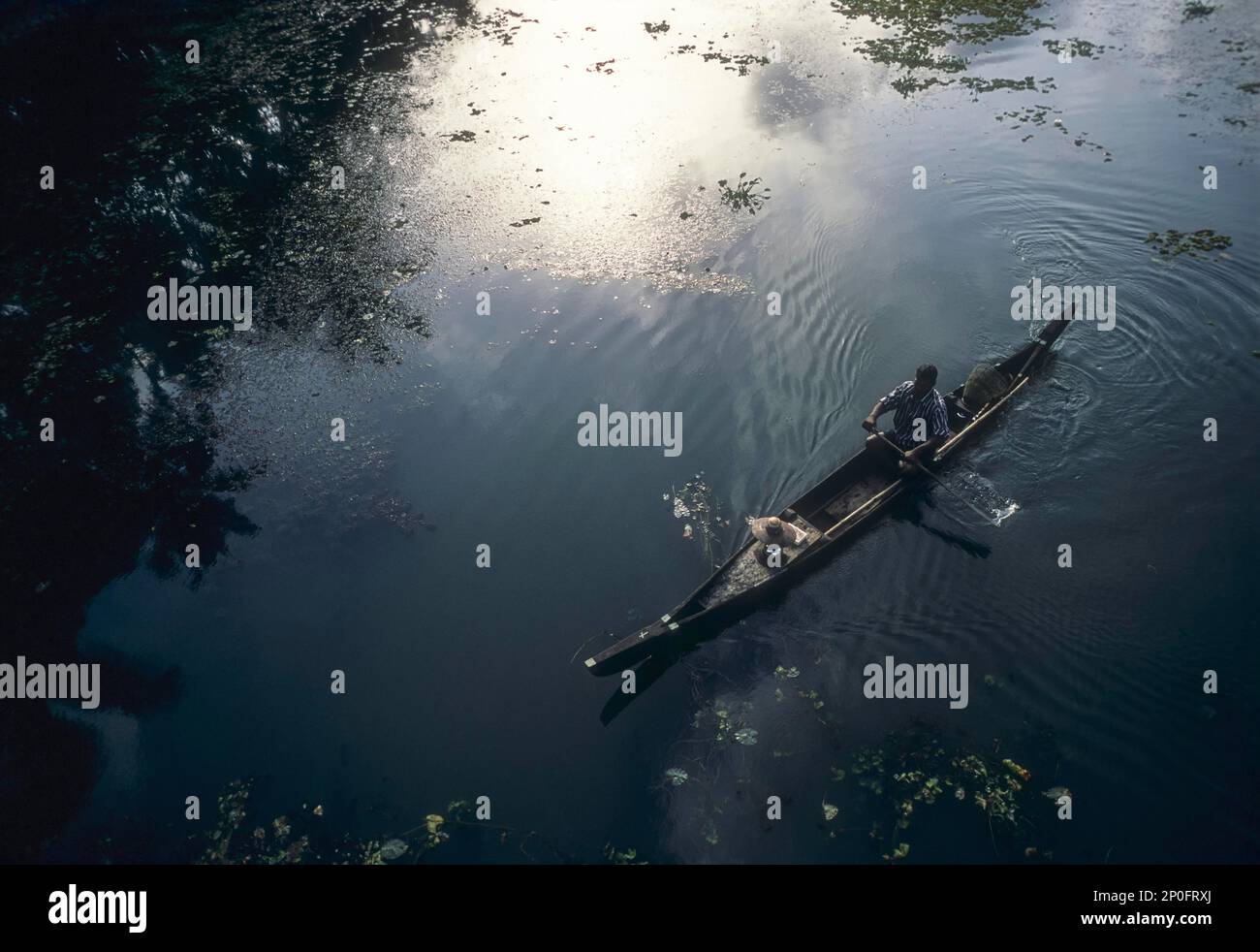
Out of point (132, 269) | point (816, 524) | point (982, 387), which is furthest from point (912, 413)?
point (132, 269)

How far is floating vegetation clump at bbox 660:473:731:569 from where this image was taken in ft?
34.5

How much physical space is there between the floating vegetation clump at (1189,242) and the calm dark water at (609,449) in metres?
0.39

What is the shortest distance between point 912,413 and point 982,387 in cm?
205

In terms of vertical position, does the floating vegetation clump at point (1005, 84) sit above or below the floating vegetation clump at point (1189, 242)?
above

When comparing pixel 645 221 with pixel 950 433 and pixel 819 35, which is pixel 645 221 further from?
pixel 819 35

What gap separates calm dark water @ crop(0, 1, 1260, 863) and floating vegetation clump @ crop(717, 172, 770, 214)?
56 cm

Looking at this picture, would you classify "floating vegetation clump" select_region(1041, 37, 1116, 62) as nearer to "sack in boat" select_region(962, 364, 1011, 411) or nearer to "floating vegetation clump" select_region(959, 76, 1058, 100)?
"floating vegetation clump" select_region(959, 76, 1058, 100)

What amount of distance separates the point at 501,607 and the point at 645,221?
1103 centimetres

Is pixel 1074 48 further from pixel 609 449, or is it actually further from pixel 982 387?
pixel 609 449

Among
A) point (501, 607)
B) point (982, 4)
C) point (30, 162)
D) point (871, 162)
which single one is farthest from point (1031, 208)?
point (30, 162)

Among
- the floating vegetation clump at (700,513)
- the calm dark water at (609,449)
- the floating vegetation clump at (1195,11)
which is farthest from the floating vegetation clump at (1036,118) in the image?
the floating vegetation clump at (700,513)

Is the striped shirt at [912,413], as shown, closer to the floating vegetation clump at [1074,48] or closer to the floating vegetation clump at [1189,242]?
the floating vegetation clump at [1189,242]

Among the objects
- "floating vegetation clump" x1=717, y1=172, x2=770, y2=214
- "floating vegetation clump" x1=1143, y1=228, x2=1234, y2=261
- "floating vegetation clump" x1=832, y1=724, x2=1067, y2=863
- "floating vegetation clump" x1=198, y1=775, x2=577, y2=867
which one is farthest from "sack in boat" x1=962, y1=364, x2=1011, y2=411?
"floating vegetation clump" x1=198, y1=775, x2=577, y2=867

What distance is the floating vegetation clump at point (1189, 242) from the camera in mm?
14656
